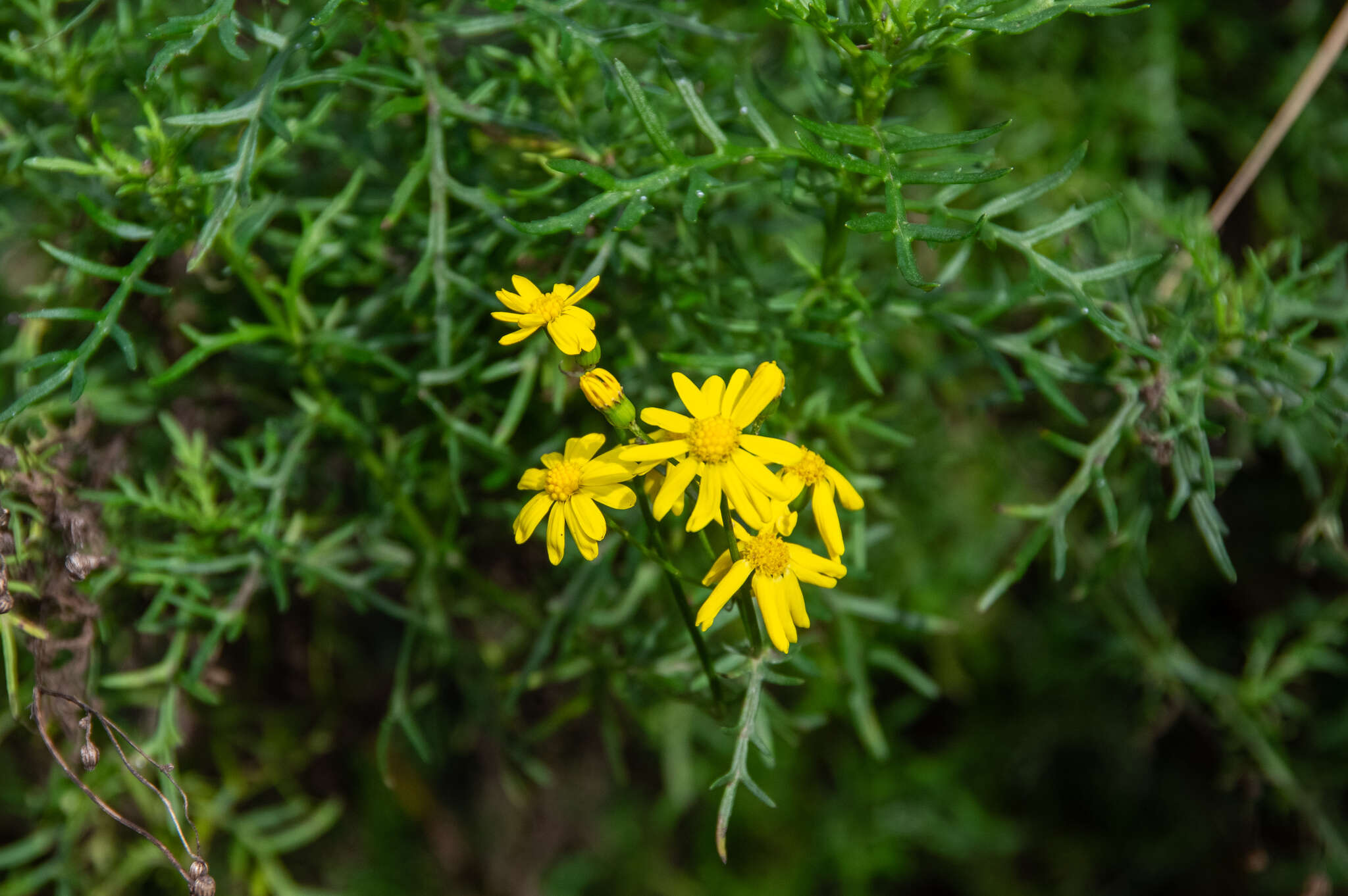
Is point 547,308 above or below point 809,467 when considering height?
above

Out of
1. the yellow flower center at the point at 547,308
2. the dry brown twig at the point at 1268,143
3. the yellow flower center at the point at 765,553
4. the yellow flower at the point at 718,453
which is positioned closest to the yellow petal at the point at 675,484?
the yellow flower at the point at 718,453

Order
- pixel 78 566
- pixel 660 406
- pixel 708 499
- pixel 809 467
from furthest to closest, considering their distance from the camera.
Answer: pixel 660 406 < pixel 78 566 < pixel 809 467 < pixel 708 499

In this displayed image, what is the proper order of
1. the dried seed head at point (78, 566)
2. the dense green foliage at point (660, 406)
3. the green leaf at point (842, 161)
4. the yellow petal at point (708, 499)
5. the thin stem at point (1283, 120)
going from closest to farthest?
1. the yellow petal at point (708, 499)
2. the green leaf at point (842, 161)
3. the dried seed head at point (78, 566)
4. the dense green foliage at point (660, 406)
5. the thin stem at point (1283, 120)

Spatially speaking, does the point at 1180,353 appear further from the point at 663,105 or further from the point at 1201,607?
the point at 1201,607

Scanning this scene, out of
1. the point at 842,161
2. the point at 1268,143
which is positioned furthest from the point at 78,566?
the point at 1268,143

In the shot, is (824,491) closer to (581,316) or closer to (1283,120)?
(581,316)

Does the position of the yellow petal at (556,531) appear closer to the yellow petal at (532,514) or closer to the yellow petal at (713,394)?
the yellow petal at (532,514)

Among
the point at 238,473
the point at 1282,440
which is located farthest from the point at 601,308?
the point at 1282,440

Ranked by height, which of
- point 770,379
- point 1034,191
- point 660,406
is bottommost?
point 660,406
